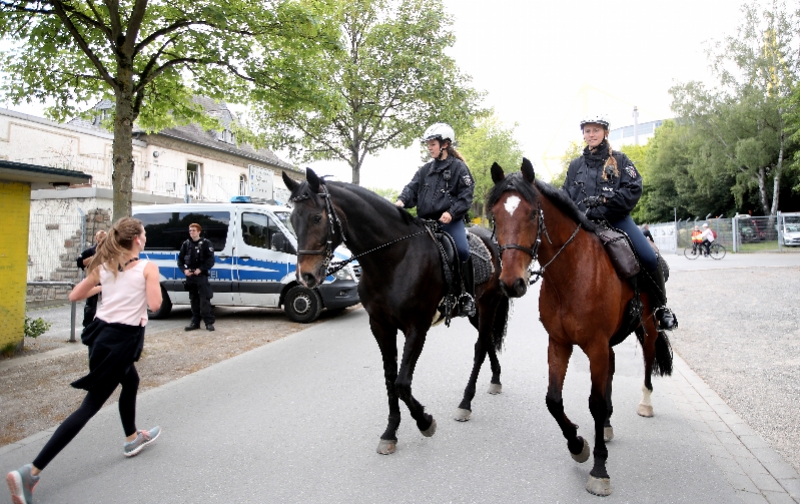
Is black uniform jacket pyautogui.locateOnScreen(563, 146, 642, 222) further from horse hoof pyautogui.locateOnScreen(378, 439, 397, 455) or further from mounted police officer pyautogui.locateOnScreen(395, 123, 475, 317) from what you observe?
horse hoof pyautogui.locateOnScreen(378, 439, 397, 455)

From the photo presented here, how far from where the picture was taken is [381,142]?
2005cm

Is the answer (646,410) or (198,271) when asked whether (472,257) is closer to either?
(646,410)

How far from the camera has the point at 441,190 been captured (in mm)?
5129

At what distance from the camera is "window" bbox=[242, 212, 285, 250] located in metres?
11.9

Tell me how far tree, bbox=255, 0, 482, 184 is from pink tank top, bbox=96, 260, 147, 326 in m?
14.5

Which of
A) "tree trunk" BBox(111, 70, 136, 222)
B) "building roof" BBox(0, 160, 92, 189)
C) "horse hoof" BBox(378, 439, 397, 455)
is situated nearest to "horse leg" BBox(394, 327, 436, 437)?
"horse hoof" BBox(378, 439, 397, 455)

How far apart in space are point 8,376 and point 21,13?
5.25 metres

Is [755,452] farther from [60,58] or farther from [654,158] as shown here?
[654,158]

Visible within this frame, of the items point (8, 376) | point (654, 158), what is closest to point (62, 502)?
point (8, 376)

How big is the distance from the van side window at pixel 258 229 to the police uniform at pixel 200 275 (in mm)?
1173

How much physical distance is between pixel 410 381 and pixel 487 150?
46.4m

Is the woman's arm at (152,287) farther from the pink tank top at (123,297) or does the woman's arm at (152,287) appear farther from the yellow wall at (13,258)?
the yellow wall at (13,258)

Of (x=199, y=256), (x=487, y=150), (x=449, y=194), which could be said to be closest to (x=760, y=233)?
(x=487, y=150)

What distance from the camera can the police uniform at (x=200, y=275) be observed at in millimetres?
10844
